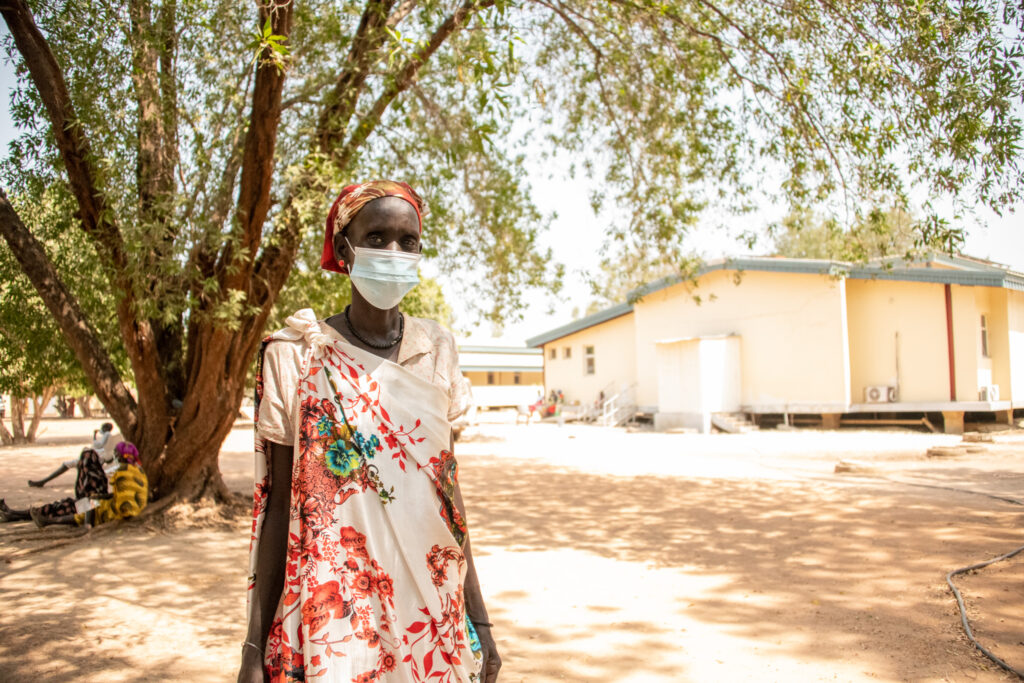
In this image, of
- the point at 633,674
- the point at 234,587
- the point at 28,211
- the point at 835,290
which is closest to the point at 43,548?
the point at 234,587

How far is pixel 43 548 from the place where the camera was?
7613 mm

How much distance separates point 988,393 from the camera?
62.7 ft

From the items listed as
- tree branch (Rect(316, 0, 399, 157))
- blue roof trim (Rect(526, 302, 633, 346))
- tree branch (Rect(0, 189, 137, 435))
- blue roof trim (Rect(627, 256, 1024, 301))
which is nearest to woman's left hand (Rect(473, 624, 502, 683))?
tree branch (Rect(316, 0, 399, 157))

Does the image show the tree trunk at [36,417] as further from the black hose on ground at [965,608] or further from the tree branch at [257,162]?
the black hose on ground at [965,608]

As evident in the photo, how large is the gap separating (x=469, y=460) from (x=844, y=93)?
11.1 meters

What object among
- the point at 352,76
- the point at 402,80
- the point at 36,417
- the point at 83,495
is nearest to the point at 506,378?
the point at 36,417

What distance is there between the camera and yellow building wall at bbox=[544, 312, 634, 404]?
94.4 feet

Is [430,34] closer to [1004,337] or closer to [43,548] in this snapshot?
[43,548]

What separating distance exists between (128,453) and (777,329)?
19.2 meters

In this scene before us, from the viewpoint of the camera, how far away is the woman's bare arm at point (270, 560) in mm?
1756

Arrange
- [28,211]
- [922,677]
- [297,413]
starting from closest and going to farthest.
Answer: [297,413] → [922,677] → [28,211]

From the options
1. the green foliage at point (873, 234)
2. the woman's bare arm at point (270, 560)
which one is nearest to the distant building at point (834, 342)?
the green foliage at point (873, 234)

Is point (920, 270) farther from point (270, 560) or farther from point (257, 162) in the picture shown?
point (270, 560)

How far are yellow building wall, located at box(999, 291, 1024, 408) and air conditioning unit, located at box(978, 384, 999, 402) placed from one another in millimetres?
656
